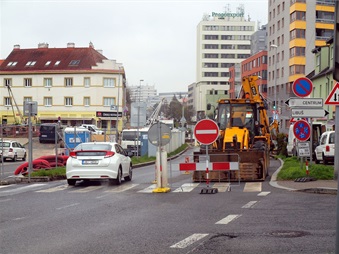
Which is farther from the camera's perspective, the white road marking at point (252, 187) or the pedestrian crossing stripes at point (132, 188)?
the pedestrian crossing stripes at point (132, 188)

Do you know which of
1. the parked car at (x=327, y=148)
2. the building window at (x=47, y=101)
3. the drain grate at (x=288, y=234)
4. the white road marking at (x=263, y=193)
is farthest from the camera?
the building window at (x=47, y=101)

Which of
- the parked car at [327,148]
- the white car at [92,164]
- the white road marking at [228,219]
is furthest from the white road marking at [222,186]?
the parked car at [327,148]

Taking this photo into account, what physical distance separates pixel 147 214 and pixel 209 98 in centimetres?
12556

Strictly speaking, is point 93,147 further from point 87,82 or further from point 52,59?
point 52,59

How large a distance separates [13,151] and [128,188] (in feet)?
84.0

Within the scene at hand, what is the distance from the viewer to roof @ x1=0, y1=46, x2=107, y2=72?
84438mm

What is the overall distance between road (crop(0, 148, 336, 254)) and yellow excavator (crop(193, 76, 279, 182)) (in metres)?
2.77

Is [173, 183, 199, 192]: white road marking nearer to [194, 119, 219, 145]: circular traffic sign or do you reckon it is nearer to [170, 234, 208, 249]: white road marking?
[194, 119, 219, 145]: circular traffic sign

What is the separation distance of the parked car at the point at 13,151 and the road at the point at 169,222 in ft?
83.3

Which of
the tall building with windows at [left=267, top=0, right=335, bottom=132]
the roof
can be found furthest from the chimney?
the tall building with windows at [left=267, top=0, right=335, bottom=132]

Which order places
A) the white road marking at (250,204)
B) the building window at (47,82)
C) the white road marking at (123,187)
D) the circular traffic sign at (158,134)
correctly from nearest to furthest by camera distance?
1. the white road marking at (250,204)
2. the circular traffic sign at (158,134)
3. the white road marking at (123,187)
4. the building window at (47,82)

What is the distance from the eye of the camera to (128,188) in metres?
20.0

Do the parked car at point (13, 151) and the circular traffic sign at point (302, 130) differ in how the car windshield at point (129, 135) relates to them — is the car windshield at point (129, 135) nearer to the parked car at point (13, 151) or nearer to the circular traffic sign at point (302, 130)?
the parked car at point (13, 151)

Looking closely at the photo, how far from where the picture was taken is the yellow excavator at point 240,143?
21.3 meters
